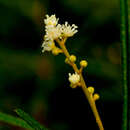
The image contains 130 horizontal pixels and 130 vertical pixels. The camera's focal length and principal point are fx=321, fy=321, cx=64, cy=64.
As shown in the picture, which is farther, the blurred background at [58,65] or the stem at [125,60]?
the blurred background at [58,65]

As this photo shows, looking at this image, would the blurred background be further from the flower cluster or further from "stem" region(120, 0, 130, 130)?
A: "stem" region(120, 0, 130, 130)

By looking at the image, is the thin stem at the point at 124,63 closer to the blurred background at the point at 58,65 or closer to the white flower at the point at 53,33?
the white flower at the point at 53,33

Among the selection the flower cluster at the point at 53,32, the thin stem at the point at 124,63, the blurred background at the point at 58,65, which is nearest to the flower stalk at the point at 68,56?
the flower cluster at the point at 53,32

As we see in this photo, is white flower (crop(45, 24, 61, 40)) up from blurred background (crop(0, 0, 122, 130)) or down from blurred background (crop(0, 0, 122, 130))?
down

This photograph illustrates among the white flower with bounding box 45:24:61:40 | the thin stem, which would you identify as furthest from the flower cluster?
the thin stem

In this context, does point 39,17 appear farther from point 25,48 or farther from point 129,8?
point 129,8

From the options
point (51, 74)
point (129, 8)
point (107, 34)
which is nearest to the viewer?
point (129, 8)

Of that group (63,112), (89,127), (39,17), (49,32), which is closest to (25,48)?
(39,17)

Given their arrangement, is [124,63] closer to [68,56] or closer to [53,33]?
[68,56]
